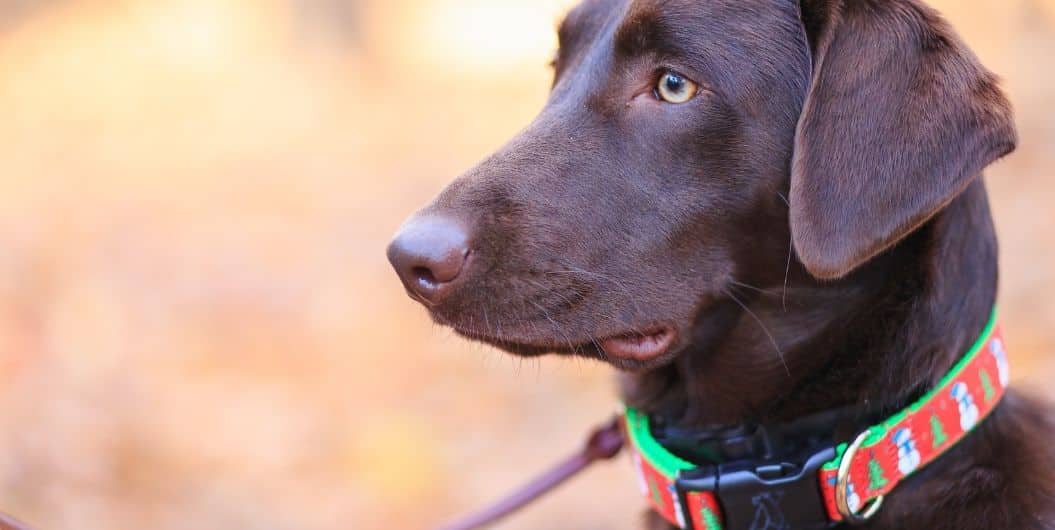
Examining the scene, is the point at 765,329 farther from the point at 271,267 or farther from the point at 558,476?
the point at 271,267

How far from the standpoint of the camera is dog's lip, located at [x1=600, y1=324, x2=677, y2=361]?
245 centimetres

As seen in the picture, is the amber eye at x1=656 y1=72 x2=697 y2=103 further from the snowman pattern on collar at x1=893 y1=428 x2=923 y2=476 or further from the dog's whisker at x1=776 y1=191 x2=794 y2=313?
the snowman pattern on collar at x1=893 y1=428 x2=923 y2=476

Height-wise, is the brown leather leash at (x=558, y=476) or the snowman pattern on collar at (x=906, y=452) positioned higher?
the brown leather leash at (x=558, y=476)

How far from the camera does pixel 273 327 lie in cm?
677

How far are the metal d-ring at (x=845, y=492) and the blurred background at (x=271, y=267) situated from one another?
1511 millimetres

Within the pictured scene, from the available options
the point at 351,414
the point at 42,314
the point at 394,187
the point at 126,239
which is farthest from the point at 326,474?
the point at 394,187

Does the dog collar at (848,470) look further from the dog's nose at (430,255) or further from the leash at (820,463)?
the dog's nose at (430,255)

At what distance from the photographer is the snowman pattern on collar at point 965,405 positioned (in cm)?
225

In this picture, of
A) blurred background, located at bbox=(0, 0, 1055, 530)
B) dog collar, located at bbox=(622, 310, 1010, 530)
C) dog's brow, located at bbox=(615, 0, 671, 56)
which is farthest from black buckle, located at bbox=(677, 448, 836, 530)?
blurred background, located at bbox=(0, 0, 1055, 530)

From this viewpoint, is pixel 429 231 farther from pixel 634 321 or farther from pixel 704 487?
pixel 704 487

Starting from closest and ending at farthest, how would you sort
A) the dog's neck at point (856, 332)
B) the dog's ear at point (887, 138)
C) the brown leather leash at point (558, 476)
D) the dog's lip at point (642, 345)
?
the dog's ear at point (887, 138), the dog's neck at point (856, 332), the dog's lip at point (642, 345), the brown leather leash at point (558, 476)

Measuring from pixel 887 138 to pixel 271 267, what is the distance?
19.2 feet

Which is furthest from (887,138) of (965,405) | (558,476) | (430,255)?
(558,476)

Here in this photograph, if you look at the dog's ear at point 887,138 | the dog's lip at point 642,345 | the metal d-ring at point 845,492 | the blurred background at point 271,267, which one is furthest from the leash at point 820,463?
the blurred background at point 271,267
